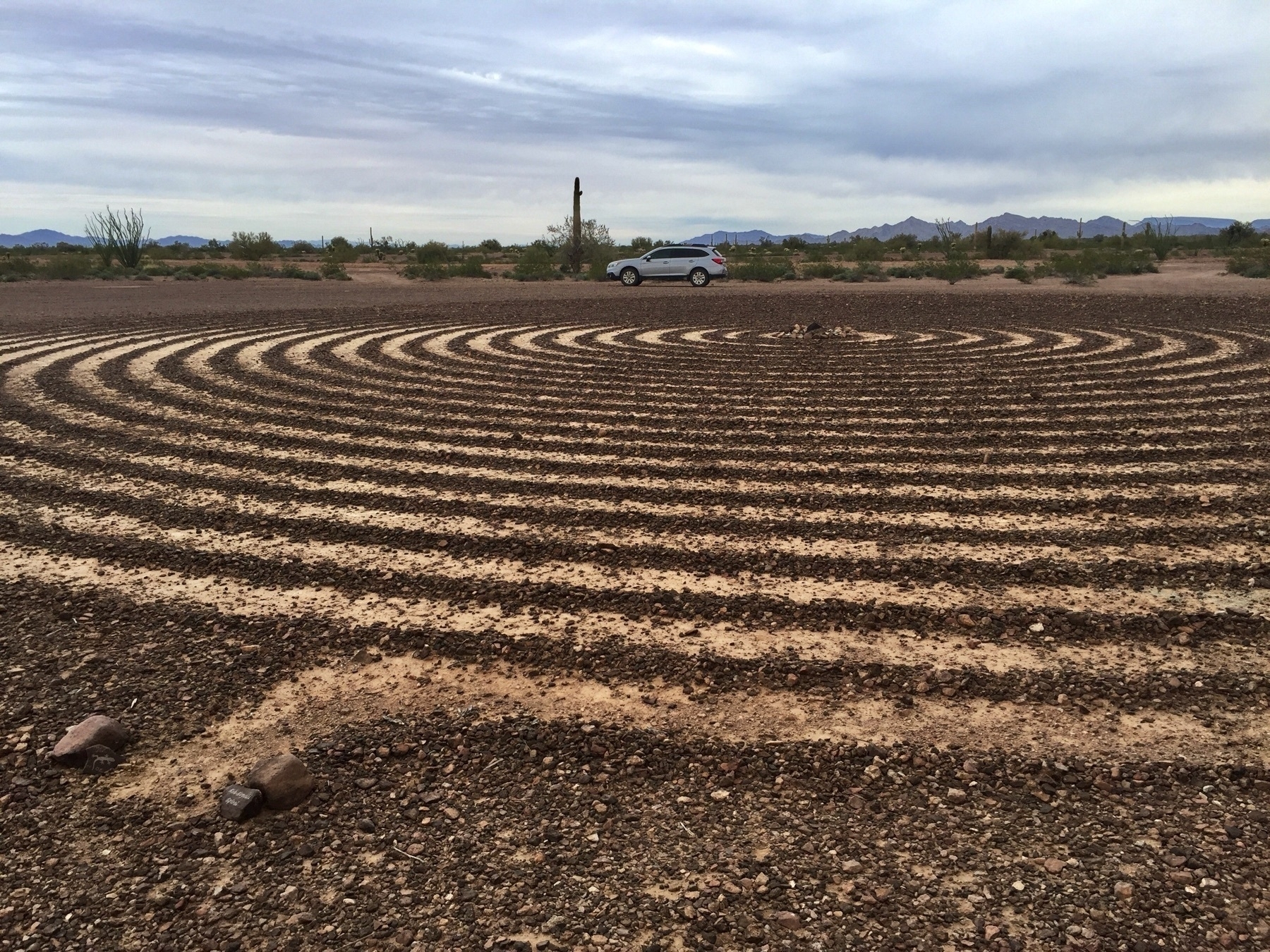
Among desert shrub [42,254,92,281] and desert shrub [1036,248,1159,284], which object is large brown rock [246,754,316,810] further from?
desert shrub [42,254,92,281]

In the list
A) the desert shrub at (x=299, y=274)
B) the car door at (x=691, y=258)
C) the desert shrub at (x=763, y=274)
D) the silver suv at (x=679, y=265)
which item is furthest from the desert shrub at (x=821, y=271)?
the desert shrub at (x=299, y=274)

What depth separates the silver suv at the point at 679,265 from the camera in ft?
102

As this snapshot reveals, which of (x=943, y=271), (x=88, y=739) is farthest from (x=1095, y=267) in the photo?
(x=88, y=739)

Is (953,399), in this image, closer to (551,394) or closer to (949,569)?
(551,394)

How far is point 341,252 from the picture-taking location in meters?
56.6

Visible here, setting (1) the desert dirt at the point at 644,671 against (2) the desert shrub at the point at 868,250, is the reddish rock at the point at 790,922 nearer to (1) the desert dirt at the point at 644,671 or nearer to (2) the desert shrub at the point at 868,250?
(1) the desert dirt at the point at 644,671

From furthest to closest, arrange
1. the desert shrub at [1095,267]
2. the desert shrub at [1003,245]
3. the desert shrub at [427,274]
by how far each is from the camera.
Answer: the desert shrub at [1003,245]
the desert shrub at [427,274]
the desert shrub at [1095,267]

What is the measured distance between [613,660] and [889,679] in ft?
4.17

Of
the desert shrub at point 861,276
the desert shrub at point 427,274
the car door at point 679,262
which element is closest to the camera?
the car door at point 679,262

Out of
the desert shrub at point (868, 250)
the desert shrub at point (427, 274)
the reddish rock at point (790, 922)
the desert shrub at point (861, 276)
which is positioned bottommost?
the reddish rock at point (790, 922)

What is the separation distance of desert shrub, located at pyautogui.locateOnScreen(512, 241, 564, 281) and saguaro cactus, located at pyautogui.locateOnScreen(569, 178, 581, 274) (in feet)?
2.83

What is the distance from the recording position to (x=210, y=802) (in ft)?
11.3

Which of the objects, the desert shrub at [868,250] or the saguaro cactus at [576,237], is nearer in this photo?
the saguaro cactus at [576,237]

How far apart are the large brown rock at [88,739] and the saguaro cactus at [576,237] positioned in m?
37.0
